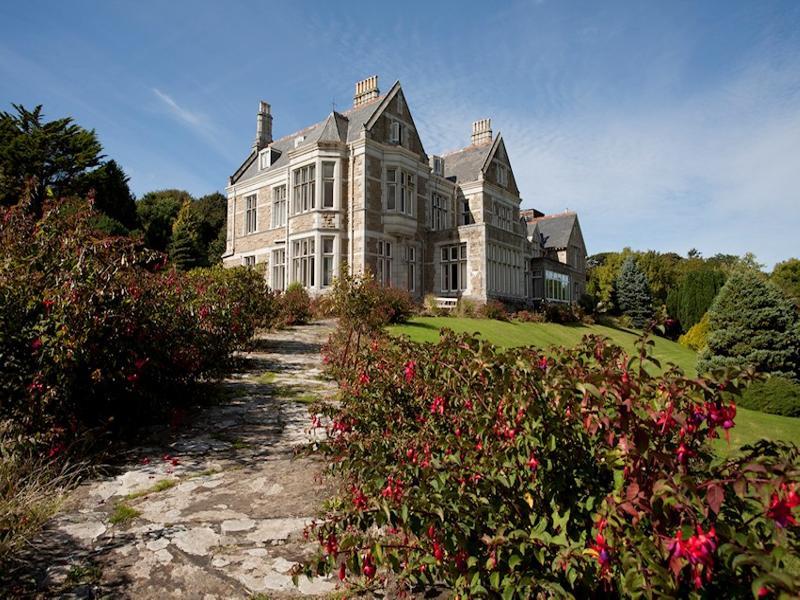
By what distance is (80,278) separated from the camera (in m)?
5.01

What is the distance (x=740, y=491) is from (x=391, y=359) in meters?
3.60

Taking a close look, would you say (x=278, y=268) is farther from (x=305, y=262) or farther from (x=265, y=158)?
(x=265, y=158)

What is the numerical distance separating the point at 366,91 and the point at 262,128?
26.7 feet

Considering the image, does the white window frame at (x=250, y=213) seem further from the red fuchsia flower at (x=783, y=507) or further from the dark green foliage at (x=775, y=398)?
the red fuchsia flower at (x=783, y=507)

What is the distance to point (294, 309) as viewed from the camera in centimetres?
1697

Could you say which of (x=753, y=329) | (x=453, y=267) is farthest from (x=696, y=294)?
(x=753, y=329)

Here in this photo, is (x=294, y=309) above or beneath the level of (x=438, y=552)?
above

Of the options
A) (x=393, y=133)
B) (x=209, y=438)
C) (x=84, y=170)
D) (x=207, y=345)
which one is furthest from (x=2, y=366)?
(x=84, y=170)

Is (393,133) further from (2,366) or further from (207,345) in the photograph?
(2,366)

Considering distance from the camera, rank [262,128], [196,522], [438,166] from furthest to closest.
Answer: [262,128] < [438,166] < [196,522]

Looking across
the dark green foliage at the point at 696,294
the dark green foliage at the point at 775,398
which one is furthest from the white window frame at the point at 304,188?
the dark green foliage at the point at 696,294

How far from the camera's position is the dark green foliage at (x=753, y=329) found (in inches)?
533

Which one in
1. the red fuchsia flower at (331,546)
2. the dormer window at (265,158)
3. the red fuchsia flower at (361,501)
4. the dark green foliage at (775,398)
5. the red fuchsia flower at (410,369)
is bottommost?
the dark green foliage at (775,398)

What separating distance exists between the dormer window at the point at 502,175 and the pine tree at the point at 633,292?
738 inches
